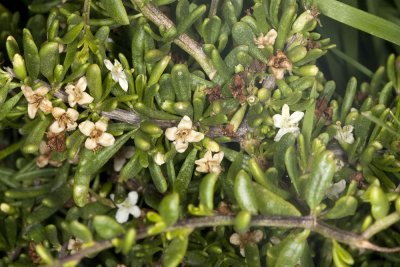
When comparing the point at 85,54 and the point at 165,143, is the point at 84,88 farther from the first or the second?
the point at 165,143

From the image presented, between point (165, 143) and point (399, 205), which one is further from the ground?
point (399, 205)

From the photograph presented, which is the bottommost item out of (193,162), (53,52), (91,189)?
(91,189)

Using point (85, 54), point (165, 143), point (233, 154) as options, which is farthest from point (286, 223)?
A: point (85, 54)

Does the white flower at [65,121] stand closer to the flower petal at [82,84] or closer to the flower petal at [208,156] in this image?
the flower petal at [82,84]

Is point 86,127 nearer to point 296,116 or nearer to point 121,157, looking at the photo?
point 121,157

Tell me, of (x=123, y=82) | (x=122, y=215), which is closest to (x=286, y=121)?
(x=123, y=82)

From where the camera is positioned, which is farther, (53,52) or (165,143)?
(165,143)

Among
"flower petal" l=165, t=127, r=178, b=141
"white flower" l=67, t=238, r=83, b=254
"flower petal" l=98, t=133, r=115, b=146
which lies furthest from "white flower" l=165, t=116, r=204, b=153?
"white flower" l=67, t=238, r=83, b=254

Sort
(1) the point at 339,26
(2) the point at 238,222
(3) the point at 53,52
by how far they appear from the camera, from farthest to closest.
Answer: (1) the point at 339,26 → (3) the point at 53,52 → (2) the point at 238,222

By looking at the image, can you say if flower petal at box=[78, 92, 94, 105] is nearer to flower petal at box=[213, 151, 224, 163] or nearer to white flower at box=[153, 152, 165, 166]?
white flower at box=[153, 152, 165, 166]
